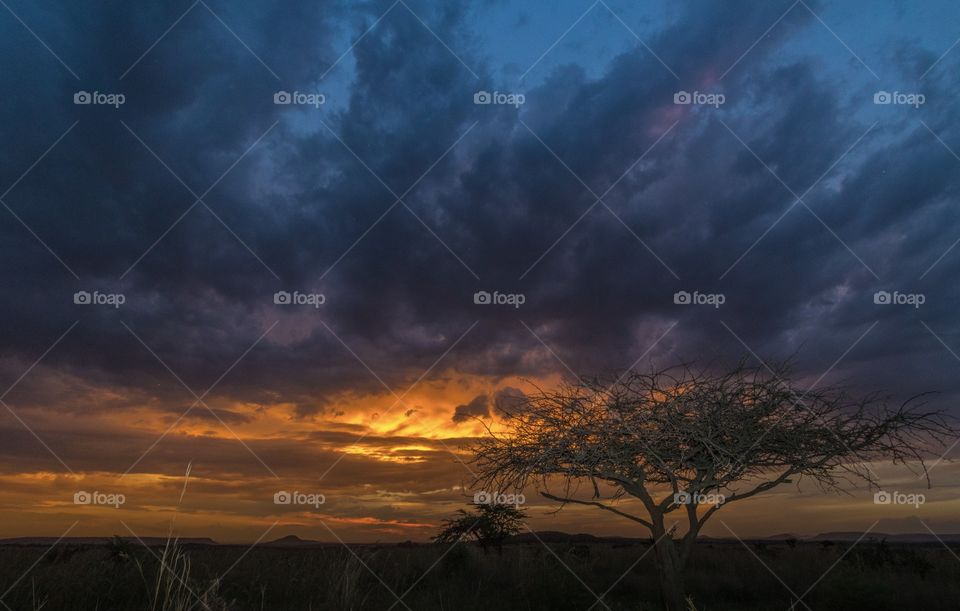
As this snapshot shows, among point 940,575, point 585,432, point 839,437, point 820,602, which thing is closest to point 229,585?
point 585,432

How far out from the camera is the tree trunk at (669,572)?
1318 cm

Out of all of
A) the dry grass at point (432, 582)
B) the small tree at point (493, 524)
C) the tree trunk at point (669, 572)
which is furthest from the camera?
the small tree at point (493, 524)

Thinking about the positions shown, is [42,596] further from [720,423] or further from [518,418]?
[720,423]

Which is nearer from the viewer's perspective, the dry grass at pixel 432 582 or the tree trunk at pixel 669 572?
the dry grass at pixel 432 582

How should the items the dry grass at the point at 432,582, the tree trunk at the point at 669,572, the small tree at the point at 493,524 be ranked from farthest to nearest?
1. the small tree at the point at 493,524
2. the tree trunk at the point at 669,572
3. the dry grass at the point at 432,582

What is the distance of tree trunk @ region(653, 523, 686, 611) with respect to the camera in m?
13.2

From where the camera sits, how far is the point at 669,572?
13.4 metres

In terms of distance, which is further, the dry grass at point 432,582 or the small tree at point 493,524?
the small tree at point 493,524

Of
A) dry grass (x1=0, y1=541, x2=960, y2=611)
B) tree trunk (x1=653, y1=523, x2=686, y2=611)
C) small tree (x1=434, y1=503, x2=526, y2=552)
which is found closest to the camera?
dry grass (x1=0, y1=541, x2=960, y2=611)

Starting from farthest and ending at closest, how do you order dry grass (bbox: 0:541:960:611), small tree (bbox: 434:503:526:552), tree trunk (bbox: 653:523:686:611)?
small tree (bbox: 434:503:526:552) → tree trunk (bbox: 653:523:686:611) → dry grass (bbox: 0:541:960:611)

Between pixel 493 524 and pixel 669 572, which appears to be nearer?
pixel 669 572

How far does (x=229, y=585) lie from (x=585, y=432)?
24.9ft

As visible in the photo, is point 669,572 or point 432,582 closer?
point 669,572

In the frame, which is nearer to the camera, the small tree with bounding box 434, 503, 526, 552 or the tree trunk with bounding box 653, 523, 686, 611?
the tree trunk with bounding box 653, 523, 686, 611
